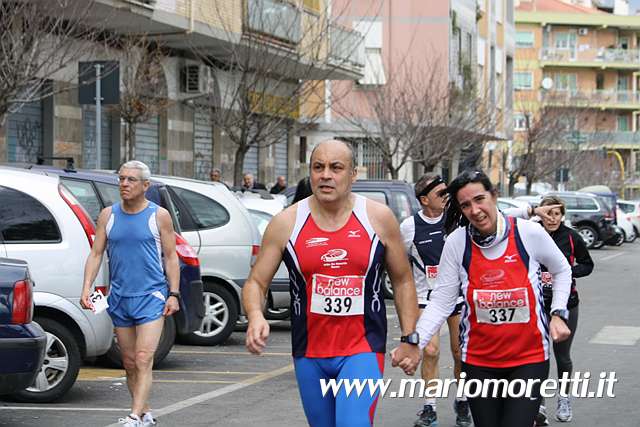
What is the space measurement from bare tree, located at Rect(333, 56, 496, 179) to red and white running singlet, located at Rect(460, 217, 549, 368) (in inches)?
1307

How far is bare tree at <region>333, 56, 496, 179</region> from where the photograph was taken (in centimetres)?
4159

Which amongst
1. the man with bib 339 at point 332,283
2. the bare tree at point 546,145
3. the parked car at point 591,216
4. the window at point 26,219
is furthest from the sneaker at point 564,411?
the bare tree at point 546,145

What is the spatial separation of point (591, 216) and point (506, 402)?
36139mm

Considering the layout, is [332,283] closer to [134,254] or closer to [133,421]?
[133,421]

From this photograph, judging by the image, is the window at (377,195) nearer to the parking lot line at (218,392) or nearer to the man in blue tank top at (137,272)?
the parking lot line at (218,392)

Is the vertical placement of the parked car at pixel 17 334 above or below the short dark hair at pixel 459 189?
below

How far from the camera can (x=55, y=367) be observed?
10.6 m

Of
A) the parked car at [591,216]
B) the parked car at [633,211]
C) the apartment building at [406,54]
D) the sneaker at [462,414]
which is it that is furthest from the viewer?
the parked car at [633,211]

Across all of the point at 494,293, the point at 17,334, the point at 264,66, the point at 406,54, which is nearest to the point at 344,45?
the point at 264,66

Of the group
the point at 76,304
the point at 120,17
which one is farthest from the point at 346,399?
the point at 120,17

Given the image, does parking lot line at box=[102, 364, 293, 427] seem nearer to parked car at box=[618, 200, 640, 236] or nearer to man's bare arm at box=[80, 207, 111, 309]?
man's bare arm at box=[80, 207, 111, 309]

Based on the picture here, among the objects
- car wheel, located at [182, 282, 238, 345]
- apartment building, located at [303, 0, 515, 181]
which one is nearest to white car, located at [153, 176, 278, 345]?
car wheel, located at [182, 282, 238, 345]

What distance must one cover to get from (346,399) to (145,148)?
23.2 meters

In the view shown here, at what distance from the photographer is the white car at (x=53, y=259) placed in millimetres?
10562
